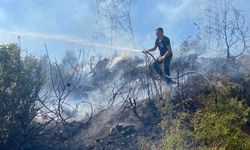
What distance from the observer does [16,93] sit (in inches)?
273

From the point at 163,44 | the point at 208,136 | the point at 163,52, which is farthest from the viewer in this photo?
the point at 163,52

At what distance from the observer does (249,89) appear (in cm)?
951

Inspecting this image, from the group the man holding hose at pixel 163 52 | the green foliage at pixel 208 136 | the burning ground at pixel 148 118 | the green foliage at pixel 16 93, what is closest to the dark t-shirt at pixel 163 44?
the man holding hose at pixel 163 52

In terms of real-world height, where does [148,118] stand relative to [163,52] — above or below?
below

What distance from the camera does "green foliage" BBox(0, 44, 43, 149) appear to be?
6801 mm

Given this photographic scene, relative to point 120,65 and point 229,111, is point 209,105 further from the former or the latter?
point 120,65

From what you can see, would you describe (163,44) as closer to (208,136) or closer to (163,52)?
(163,52)

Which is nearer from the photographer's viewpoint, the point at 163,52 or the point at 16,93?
the point at 16,93

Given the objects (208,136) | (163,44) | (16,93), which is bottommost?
(208,136)

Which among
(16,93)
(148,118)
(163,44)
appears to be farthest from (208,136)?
(163,44)

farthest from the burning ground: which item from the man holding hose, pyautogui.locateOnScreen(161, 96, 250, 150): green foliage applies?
the man holding hose

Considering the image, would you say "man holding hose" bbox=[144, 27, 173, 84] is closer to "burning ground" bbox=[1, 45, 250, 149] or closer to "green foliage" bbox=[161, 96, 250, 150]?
"burning ground" bbox=[1, 45, 250, 149]

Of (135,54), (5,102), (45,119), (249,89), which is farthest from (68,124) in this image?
(135,54)

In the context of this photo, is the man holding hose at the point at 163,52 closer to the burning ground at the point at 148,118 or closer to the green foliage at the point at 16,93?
the burning ground at the point at 148,118
